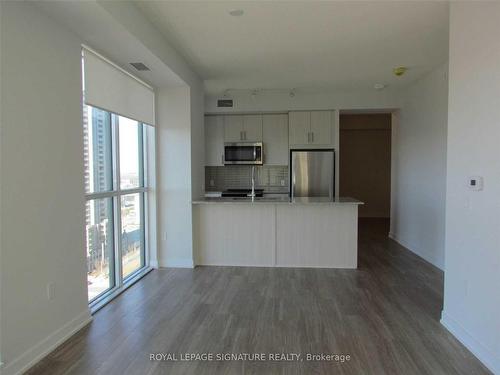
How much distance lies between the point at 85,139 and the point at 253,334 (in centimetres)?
231

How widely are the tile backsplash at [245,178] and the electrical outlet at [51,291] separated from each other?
428 centimetres

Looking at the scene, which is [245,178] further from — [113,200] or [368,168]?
[368,168]

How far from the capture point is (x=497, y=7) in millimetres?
2002

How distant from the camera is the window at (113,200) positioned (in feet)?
10.2

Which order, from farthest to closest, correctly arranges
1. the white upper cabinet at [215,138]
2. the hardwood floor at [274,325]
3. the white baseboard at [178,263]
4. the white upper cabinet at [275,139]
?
the white upper cabinet at [215,138]
the white upper cabinet at [275,139]
the white baseboard at [178,263]
the hardwood floor at [274,325]

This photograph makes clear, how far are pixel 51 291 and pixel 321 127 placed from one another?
187 inches

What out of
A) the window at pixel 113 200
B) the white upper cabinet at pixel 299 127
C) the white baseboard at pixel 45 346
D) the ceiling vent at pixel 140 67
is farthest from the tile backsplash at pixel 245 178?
the white baseboard at pixel 45 346

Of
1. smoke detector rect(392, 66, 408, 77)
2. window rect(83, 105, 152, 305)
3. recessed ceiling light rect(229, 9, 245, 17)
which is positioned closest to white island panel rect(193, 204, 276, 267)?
window rect(83, 105, 152, 305)

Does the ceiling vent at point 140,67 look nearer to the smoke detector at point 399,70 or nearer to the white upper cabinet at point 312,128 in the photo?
the white upper cabinet at point 312,128

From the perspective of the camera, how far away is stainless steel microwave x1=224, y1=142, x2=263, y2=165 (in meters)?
5.90

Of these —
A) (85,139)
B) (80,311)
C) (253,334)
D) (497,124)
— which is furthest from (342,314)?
(85,139)

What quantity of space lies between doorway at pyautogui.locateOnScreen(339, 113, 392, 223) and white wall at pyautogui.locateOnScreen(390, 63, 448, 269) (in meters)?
2.73

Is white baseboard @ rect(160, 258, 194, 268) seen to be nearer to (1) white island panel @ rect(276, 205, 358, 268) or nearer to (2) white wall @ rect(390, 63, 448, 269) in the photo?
(1) white island panel @ rect(276, 205, 358, 268)

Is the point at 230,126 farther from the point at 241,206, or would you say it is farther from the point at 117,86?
the point at 117,86
